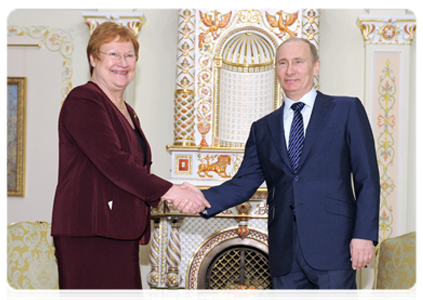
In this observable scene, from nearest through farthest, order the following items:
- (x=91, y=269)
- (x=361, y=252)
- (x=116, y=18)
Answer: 1. (x=91, y=269)
2. (x=361, y=252)
3. (x=116, y=18)

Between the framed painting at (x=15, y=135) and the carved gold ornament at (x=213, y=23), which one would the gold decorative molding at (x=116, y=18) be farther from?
the framed painting at (x=15, y=135)

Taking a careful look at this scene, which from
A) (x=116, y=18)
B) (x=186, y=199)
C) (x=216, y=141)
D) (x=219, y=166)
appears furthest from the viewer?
(x=116, y=18)

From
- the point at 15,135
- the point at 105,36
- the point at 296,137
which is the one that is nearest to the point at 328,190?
the point at 296,137

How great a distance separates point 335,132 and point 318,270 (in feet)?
2.12

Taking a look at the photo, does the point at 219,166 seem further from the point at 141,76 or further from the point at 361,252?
the point at 361,252

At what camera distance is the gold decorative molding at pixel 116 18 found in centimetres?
479

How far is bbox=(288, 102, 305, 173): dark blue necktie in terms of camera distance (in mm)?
2283

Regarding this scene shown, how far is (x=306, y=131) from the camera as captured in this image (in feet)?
7.47

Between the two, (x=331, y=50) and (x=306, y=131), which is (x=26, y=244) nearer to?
(x=306, y=131)

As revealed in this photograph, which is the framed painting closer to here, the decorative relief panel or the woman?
the decorative relief panel

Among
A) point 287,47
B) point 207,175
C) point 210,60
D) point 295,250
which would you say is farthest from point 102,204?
point 210,60

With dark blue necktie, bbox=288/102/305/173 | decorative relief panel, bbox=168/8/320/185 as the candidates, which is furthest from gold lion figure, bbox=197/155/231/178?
dark blue necktie, bbox=288/102/305/173

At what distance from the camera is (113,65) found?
226cm

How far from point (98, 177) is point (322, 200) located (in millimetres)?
1019
